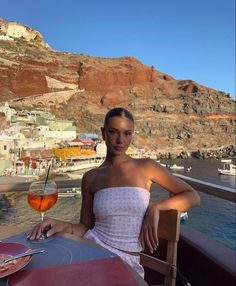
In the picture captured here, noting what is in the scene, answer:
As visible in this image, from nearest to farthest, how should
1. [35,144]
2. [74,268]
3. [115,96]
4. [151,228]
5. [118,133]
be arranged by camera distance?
[74,268] < [151,228] < [118,133] < [35,144] < [115,96]

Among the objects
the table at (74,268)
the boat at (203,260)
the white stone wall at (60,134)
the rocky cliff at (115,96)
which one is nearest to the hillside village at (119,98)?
the rocky cliff at (115,96)

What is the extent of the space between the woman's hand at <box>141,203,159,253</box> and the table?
0.18 metres

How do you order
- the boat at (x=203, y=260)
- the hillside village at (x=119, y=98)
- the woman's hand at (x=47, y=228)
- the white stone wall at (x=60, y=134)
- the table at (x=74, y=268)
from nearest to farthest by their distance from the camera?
the table at (x=74, y=268), the woman's hand at (x=47, y=228), the boat at (x=203, y=260), the white stone wall at (x=60, y=134), the hillside village at (x=119, y=98)

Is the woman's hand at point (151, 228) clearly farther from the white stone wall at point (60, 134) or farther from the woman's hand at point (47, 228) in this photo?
the white stone wall at point (60, 134)

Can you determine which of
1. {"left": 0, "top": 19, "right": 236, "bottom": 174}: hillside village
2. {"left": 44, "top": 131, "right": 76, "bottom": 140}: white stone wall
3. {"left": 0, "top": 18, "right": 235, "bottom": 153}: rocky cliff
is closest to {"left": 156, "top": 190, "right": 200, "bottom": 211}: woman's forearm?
{"left": 44, "top": 131, "right": 76, "bottom": 140}: white stone wall

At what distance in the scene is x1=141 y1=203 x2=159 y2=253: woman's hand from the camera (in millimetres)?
907

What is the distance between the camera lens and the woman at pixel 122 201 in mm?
963

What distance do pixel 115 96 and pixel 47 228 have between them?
51.3 meters

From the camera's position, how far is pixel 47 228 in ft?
3.11

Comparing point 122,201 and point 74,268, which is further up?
point 122,201

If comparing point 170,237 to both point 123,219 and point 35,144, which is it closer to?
point 123,219

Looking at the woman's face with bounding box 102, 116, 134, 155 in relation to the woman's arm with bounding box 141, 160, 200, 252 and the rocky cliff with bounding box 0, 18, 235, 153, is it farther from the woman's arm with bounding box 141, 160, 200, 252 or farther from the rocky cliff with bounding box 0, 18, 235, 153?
the rocky cliff with bounding box 0, 18, 235, 153

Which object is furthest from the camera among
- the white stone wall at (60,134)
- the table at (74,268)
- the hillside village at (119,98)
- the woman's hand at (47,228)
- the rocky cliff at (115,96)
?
the rocky cliff at (115,96)

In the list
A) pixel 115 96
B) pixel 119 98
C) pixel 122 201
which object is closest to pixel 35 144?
pixel 122 201
